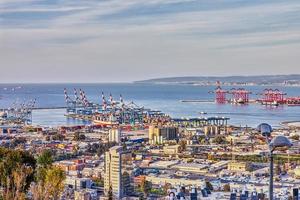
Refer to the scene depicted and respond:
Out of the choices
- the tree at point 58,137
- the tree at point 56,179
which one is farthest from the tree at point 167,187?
the tree at point 58,137

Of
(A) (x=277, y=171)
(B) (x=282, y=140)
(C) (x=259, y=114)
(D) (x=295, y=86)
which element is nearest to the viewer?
(B) (x=282, y=140)

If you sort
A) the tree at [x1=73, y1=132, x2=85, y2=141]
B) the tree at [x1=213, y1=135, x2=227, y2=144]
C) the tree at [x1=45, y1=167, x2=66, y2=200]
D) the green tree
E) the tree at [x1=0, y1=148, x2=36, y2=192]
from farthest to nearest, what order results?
the tree at [x1=73, y1=132, x2=85, y2=141], the tree at [x1=213, y1=135, x2=227, y2=144], the green tree, the tree at [x1=0, y1=148, x2=36, y2=192], the tree at [x1=45, y1=167, x2=66, y2=200]

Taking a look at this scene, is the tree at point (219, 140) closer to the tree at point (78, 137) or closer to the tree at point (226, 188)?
the tree at point (78, 137)

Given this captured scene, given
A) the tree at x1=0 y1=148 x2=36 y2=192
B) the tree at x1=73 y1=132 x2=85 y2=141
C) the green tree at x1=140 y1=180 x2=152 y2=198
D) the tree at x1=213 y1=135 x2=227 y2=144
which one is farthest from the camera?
the tree at x1=73 y1=132 x2=85 y2=141

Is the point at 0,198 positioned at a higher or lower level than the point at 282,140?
lower

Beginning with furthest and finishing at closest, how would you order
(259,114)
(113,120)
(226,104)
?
(226,104), (259,114), (113,120)

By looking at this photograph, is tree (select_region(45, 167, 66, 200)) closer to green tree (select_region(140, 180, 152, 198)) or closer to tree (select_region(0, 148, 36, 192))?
tree (select_region(0, 148, 36, 192))

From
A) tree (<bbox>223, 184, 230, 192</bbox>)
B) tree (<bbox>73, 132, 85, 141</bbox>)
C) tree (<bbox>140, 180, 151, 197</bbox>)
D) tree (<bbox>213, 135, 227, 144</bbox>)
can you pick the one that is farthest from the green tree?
tree (<bbox>73, 132, 85, 141</bbox>)

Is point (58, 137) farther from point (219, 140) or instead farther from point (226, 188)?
point (226, 188)

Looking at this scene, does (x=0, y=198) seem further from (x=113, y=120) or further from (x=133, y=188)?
(x=113, y=120)

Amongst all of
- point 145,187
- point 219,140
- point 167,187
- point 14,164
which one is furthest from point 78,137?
point 14,164

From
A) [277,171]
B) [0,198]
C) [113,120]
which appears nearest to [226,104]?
[113,120]
